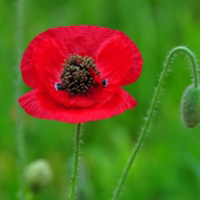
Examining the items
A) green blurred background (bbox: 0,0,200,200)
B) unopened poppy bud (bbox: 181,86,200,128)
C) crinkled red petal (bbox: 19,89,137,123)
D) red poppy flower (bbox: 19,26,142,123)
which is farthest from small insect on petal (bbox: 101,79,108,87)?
green blurred background (bbox: 0,0,200,200)

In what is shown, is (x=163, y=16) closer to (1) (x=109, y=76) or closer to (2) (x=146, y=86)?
(2) (x=146, y=86)

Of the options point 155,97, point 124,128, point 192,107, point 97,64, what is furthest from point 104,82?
point 124,128

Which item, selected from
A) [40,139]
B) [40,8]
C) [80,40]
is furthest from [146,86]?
[80,40]

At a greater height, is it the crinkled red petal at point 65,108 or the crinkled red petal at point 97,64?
the crinkled red petal at point 97,64

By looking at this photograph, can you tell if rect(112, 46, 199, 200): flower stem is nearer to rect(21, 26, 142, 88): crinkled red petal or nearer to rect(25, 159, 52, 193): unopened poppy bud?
rect(21, 26, 142, 88): crinkled red petal

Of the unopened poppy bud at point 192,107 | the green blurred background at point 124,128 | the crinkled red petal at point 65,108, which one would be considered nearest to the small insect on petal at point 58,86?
the crinkled red petal at point 65,108

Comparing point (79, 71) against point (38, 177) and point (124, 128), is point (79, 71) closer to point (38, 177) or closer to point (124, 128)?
point (38, 177)

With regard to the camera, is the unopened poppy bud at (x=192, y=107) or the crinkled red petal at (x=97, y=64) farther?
the unopened poppy bud at (x=192, y=107)

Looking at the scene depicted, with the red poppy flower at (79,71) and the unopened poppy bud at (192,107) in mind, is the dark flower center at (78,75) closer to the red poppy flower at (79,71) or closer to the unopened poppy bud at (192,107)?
the red poppy flower at (79,71)
